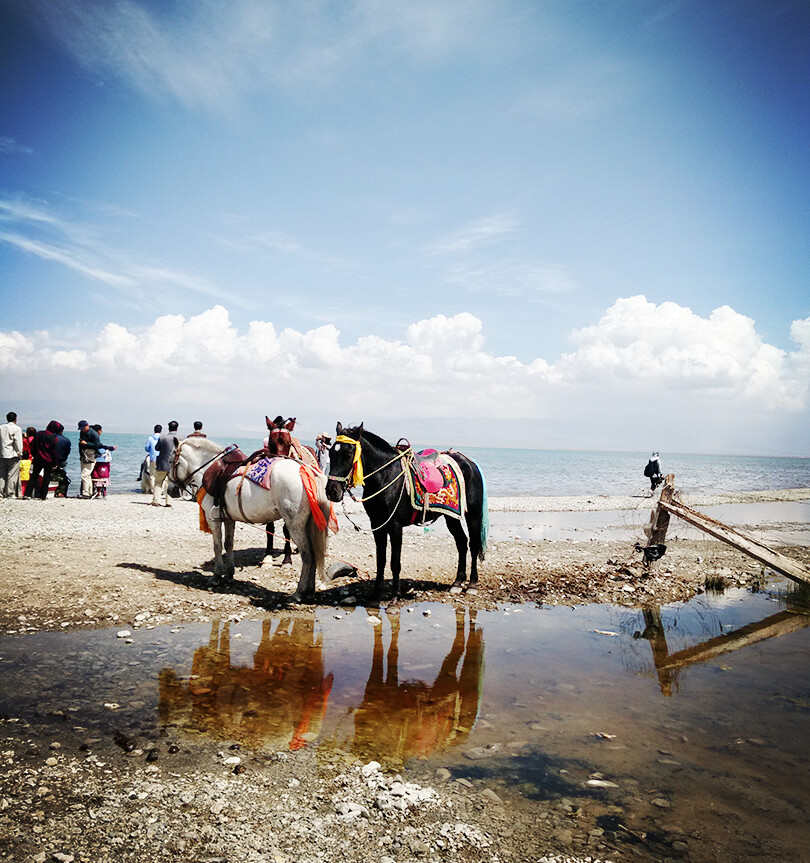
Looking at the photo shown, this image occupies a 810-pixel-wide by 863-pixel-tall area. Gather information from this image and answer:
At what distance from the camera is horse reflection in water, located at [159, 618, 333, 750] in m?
4.88

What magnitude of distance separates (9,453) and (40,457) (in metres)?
1.25

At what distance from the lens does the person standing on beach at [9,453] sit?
58.9ft

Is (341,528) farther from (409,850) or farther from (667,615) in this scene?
(409,850)

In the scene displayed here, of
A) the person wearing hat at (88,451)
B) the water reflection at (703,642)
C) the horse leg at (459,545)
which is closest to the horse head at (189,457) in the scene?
the horse leg at (459,545)

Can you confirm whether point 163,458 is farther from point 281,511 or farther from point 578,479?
point 578,479

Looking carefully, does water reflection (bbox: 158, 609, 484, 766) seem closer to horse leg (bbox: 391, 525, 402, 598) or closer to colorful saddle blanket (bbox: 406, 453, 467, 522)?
horse leg (bbox: 391, 525, 402, 598)

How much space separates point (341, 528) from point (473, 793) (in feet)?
43.1

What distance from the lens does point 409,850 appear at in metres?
3.43

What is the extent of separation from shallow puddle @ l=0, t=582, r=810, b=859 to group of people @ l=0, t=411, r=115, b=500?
14.4 metres

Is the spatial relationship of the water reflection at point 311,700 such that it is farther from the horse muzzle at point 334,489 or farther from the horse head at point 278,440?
the horse head at point 278,440

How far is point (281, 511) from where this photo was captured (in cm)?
905

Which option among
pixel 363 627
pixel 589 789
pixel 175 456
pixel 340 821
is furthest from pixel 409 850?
pixel 175 456

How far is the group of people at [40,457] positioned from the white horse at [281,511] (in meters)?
12.2

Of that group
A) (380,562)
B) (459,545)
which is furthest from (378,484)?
(459,545)
